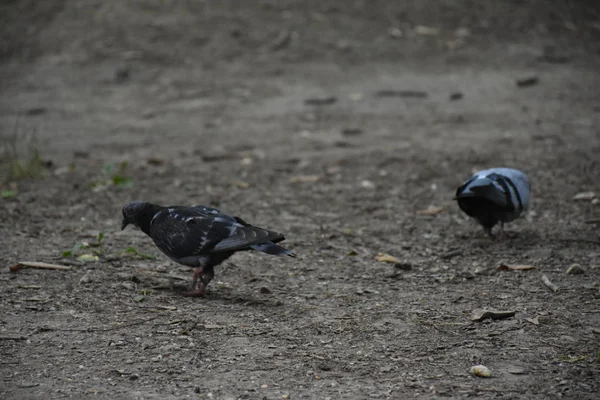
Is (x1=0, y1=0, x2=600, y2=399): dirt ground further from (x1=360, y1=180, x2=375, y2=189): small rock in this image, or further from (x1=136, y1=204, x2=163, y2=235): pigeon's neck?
(x1=136, y1=204, x2=163, y2=235): pigeon's neck

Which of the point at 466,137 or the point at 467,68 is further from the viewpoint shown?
the point at 467,68

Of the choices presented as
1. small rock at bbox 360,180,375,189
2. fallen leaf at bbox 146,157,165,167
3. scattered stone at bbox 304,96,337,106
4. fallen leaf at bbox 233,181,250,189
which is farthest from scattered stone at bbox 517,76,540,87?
fallen leaf at bbox 146,157,165,167

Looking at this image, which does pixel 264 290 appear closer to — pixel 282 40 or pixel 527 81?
pixel 527 81

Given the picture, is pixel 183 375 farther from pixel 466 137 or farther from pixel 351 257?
pixel 466 137

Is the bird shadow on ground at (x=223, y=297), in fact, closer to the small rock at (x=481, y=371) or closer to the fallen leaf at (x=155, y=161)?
the small rock at (x=481, y=371)

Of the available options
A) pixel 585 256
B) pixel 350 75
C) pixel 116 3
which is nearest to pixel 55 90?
pixel 116 3

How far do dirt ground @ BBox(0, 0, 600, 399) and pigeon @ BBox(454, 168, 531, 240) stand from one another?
257mm

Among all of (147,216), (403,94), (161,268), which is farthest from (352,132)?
(147,216)

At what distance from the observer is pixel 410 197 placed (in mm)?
7609

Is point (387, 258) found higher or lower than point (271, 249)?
lower

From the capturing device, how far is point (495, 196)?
19.6 feet

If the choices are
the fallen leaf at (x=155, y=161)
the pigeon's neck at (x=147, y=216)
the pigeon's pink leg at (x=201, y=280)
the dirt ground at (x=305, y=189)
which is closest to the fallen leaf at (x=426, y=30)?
the dirt ground at (x=305, y=189)

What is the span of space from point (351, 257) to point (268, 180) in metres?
2.33

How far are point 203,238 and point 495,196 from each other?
228 cm
